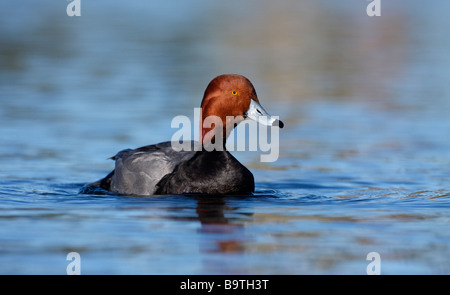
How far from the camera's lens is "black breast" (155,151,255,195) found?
8.84 m

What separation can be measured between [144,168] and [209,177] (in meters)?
0.86

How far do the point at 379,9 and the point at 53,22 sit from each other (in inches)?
446

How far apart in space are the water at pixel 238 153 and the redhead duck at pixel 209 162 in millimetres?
217

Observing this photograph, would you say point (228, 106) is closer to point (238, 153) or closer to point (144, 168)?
point (144, 168)

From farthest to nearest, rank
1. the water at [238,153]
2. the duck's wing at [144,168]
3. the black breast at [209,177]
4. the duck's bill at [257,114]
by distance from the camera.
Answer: the duck's wing at [144,168], the duck's bill at [257,114], the black breast at [209,177], the water at [238,153]

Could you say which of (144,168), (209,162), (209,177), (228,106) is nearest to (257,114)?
(228,106)

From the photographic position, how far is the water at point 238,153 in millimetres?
6586

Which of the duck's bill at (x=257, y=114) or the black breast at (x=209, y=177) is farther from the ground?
the duck's bill at (x=257, y=114)

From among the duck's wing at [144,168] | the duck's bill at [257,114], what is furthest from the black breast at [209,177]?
the duck's bill at [257,114]

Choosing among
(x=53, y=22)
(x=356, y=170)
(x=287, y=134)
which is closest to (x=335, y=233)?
(x=356, y=170)

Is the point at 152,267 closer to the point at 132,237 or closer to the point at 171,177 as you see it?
the point at 132,237

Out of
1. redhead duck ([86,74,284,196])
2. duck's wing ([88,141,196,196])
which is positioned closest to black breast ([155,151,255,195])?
redhead duck ([86,74,284,196])

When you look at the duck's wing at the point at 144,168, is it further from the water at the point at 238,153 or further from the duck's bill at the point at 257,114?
the duck's bill at the point at 257,114

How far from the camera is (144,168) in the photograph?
366 inches
